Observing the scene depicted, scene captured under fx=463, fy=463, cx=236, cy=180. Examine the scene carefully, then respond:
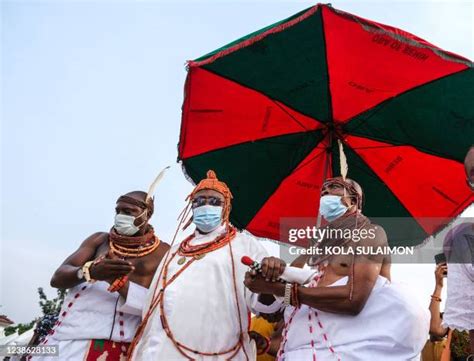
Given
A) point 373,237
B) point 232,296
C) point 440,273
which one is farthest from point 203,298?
point 440,273

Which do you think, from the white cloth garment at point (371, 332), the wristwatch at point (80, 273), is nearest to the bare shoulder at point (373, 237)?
the white cloth garment at point (371, 332)

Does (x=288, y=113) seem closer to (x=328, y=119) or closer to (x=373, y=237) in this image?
(x=328, y=119)

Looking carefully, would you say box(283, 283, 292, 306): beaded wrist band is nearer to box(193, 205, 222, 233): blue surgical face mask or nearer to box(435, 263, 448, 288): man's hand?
box(193, 205, 222, 233): blue surgical face mask

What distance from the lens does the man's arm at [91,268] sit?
3.38 meters

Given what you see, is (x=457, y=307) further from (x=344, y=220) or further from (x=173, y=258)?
(x=173, y=258)

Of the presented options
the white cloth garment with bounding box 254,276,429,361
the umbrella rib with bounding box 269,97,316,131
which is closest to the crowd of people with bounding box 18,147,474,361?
the white cloth garment with bounding box 254,276,429,361

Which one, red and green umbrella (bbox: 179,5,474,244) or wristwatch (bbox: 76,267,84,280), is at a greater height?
red and green umbrella (bbox: 179,5,474,244)

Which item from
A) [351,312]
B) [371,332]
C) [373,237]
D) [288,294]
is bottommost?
[371,332]

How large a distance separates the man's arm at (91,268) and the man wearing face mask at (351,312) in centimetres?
106

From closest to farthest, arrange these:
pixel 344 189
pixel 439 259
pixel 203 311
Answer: pixel 203 311
pixel 344 189
pixel 439 259

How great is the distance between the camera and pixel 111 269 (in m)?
3.38

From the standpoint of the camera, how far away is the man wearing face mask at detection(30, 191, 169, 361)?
3516 mm

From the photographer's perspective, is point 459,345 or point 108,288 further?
point 459,345

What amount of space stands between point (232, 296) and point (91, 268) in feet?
3.57
